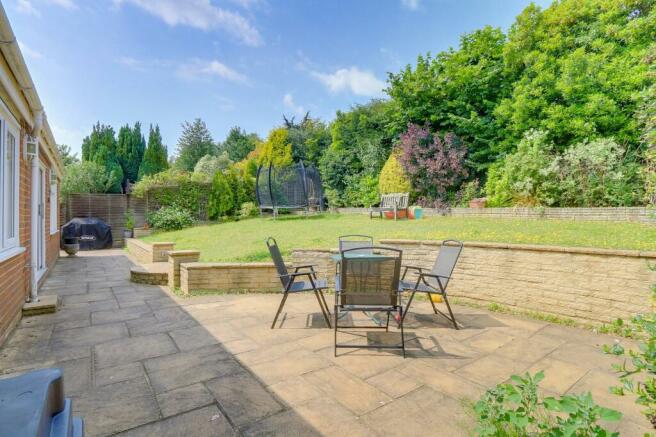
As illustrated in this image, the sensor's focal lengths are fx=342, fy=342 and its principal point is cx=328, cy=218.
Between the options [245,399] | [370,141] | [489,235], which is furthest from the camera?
[370,141]

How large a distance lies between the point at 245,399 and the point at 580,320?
3536 millimetres

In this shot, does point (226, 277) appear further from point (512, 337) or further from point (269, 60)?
point (269, 60)

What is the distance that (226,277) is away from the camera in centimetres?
515

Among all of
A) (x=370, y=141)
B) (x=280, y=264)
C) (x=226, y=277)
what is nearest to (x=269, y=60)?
(x=370, y=141)

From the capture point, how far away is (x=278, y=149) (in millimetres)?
22781

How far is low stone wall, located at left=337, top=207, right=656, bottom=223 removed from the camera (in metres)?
7.25

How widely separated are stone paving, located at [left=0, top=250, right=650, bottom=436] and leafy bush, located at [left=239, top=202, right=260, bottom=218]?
33.0ft

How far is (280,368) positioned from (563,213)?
27.9 feet

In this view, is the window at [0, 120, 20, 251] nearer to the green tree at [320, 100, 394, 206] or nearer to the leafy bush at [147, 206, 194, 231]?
the leafy bush at [147, 206, 194, 231]

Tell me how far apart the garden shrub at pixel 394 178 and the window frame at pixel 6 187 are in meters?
10.8

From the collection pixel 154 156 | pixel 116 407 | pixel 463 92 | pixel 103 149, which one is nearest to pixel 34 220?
pixel 116 407

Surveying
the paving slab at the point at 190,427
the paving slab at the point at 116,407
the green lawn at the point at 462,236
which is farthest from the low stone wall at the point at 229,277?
the paving slab at the point at 190,427

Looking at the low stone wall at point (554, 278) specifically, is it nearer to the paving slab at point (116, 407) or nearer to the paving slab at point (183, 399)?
the paving slab at point (183, 399)

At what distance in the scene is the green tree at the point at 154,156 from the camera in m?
25.8
